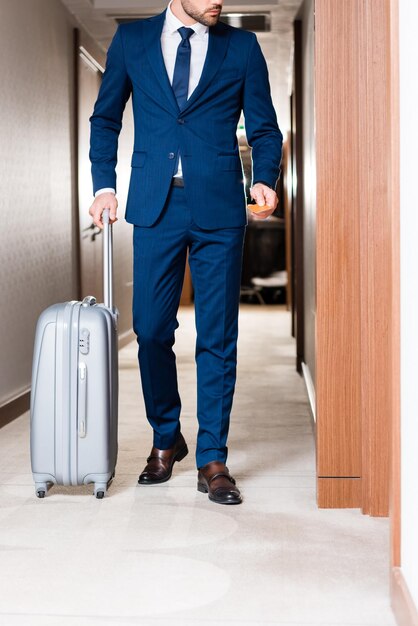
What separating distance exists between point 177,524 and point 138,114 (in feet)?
3.80

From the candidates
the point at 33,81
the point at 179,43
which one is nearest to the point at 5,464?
the point at 179,43

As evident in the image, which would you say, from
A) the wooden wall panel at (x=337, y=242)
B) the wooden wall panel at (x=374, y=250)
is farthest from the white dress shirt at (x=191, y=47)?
the wooden wall panel at (x=374, y=250)

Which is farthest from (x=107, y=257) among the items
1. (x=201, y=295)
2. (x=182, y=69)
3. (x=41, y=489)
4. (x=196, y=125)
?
(x=41, y=489)

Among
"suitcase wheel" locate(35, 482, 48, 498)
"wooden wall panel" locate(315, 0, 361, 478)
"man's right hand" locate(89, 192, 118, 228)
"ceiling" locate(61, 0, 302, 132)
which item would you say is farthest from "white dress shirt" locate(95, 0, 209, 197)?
"ceiling" locate(61, 0, 302, 132)

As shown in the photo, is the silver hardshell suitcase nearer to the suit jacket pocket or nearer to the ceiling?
the suit jacket pocket

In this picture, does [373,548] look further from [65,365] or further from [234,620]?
[65,365]

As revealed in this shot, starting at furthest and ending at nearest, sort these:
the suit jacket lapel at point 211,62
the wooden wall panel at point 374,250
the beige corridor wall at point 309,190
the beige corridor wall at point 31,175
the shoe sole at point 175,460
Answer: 1. the beige corridor wall at point 309,190
2. the beige corridor wall at point 31,175
3. the shoe sole at point 175,460
4. the suit jacket lapel at point 211,62
5. the wooden wall panel at point 374,250

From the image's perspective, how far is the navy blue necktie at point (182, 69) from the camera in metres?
2.50

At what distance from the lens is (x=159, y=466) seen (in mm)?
2664

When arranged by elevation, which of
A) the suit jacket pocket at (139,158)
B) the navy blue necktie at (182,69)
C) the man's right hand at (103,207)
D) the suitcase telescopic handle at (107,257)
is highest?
the navy blue necktie at (182,69)

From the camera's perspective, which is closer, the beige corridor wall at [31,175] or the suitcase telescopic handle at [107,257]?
the suitcase telescopic handle at [107,257]

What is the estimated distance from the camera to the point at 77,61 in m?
5.39

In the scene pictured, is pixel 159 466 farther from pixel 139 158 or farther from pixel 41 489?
pixel 139 158

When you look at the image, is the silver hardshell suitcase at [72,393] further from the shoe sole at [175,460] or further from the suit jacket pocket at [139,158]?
the suit jacket pocket at [139,158]
